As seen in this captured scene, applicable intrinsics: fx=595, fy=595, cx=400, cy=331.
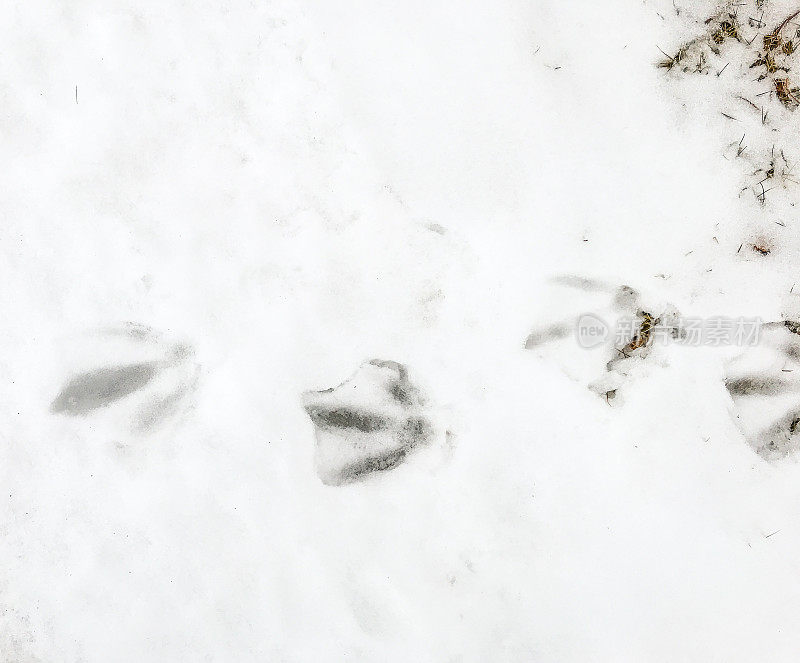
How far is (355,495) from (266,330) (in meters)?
0.44

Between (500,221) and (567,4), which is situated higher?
(567,4)

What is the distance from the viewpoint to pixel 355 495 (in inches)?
54.9

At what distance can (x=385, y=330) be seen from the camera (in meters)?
1.44

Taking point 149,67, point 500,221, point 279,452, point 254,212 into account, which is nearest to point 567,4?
point 500,221

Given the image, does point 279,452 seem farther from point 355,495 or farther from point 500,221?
point 500,221

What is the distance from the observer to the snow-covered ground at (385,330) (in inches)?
54.5

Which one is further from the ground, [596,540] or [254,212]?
[254,212]

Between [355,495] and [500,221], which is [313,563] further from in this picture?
[500,221]

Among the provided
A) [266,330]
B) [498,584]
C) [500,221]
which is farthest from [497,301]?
[498,584]

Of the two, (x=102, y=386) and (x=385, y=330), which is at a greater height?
(x=385, y=330)

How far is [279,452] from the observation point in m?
1.40

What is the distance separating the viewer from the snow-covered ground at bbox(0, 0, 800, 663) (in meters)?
1.38

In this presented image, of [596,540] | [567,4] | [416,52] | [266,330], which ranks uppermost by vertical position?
[567,4]

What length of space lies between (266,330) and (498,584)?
2.65ft
